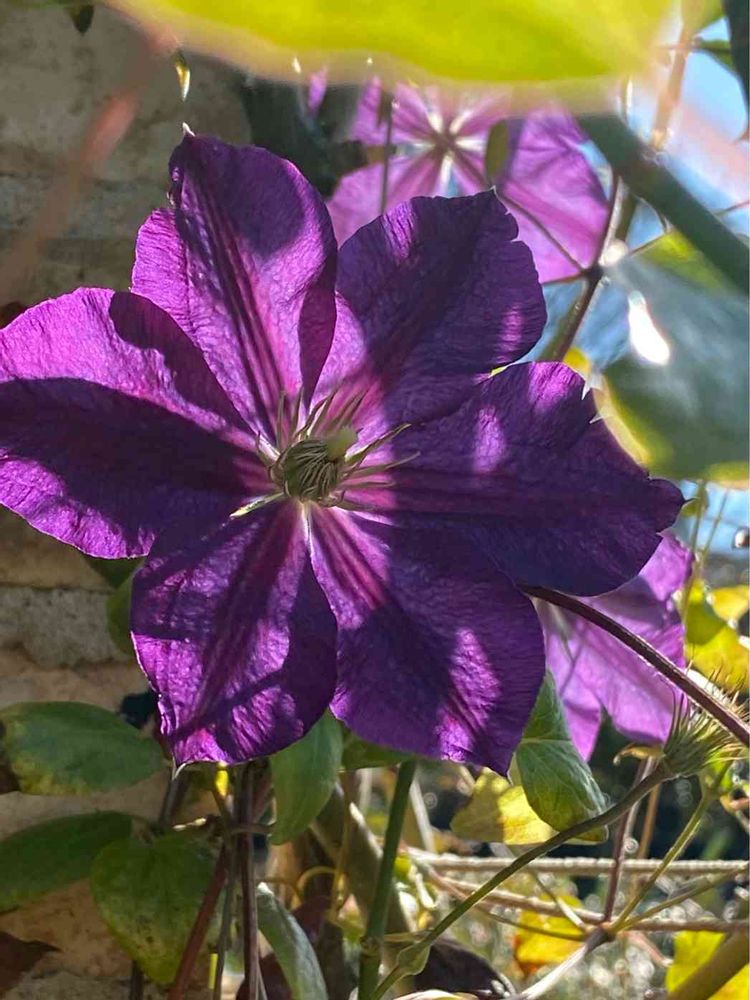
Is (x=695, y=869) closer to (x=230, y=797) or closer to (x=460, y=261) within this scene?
(x=230, y=797)

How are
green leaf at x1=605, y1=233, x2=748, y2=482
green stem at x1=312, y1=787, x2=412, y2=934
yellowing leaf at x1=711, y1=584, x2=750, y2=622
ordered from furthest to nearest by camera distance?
1. yellowing leaf at x1=711, y1=584, x2=750, y2=622
2. green stem at x1=312, y1=787, x2=412, y2=934
3. green leaf at x1=605, y1=233, x2=748, y2=482

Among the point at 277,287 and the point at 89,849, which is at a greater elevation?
the point at 277,287

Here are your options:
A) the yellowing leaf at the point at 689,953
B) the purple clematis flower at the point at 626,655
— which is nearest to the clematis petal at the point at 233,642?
the purple clematis flower at the point at 626,655

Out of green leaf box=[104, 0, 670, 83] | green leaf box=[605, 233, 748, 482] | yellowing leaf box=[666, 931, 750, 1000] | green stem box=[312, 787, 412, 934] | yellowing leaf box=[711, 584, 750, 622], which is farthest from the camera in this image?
yellowing leaf box=[711, 584, 750, 622]

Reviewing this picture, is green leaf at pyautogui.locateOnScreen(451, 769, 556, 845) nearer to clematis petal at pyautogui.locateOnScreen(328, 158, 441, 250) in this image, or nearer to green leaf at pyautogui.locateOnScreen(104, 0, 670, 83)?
clematis petal at pyautogui.locateOnScreen(328, 158, 441, 250)

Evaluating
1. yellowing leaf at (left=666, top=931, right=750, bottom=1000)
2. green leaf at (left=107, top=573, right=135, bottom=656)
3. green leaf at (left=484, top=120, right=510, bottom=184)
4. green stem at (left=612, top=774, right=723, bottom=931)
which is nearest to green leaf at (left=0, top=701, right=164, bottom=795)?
green leaf at (left=107, top=573, right=135, bottom=656)

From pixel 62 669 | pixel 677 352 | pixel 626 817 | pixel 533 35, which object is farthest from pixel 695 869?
pixel 533 35

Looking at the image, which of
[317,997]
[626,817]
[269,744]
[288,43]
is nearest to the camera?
[288,43]
